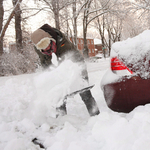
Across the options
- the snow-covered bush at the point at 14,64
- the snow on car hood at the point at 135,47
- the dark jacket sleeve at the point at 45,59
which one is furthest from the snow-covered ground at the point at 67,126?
the snow-covered bush at the point at 14,64

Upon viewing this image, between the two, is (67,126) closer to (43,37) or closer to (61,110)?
(61,110)

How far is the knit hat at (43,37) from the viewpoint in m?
2.71

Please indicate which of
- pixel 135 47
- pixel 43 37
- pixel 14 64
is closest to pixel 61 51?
pixel 43 37

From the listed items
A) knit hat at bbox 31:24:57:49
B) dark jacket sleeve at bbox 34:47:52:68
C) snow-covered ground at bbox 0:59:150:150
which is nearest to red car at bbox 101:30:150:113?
snow-covered ground at bbox 0:59:150:150

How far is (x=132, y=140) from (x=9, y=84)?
195 inches

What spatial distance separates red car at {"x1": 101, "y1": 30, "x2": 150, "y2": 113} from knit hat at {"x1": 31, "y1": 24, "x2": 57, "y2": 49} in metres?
1.13

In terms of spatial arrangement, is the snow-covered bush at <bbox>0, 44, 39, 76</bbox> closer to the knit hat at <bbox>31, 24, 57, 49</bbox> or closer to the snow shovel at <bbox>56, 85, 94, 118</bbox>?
the knit hat at <bbox>31, 24, 57, 49</bbox>

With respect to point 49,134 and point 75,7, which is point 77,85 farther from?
point 75,7

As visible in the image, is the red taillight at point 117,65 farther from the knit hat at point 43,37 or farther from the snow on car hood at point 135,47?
the knit hat at point 43,37

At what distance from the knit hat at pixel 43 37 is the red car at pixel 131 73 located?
3.70 ft

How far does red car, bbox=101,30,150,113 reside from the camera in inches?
85.4

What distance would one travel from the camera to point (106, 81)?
2414 millimetres

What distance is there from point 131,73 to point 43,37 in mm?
1527

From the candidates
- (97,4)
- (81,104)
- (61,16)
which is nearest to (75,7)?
(61,16)
